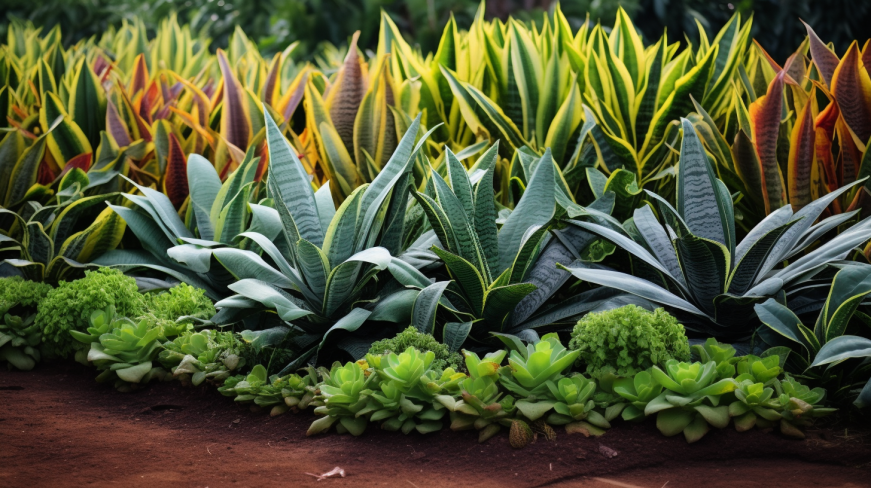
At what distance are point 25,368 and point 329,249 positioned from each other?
0.98 m

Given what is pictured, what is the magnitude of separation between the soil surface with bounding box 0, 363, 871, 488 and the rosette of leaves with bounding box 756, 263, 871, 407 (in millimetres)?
136

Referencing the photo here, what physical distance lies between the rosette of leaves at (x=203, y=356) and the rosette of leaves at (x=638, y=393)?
98 centimetres

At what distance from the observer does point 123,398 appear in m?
1.98

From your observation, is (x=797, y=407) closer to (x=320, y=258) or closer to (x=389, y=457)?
(x=389, y=457)

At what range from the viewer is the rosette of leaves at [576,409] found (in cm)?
159

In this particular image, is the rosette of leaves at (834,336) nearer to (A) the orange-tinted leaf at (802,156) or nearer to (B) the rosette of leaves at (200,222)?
(A) the orange-tinted leaf at (802,156)

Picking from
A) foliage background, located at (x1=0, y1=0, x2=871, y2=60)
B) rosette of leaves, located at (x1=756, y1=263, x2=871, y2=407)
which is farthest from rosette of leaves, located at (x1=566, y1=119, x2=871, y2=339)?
foliage background, located at (x1=0, y1=0, x2=871, y2=60)

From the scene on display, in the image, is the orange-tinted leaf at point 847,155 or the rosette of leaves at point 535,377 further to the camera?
the orange-tinted leaf at point 847,155

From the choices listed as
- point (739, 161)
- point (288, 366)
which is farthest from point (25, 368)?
point (739, 161)

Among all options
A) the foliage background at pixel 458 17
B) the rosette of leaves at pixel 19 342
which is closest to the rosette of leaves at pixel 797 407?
the rosette of leaves at pixel 19 342

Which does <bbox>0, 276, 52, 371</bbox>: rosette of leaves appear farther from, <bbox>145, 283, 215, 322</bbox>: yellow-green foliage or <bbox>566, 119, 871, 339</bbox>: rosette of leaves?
<bbox>566, 119, 871, 339</bbox>: rosette of leaves

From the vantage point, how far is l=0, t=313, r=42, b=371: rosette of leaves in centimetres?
214

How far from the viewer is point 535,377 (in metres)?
1.62

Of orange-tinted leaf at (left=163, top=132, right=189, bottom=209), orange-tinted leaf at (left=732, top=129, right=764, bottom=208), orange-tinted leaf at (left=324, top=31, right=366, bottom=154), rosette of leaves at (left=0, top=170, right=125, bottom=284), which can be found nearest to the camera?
orange-tinted leaf at (left=732, top=129, right=764, bottom=208)
